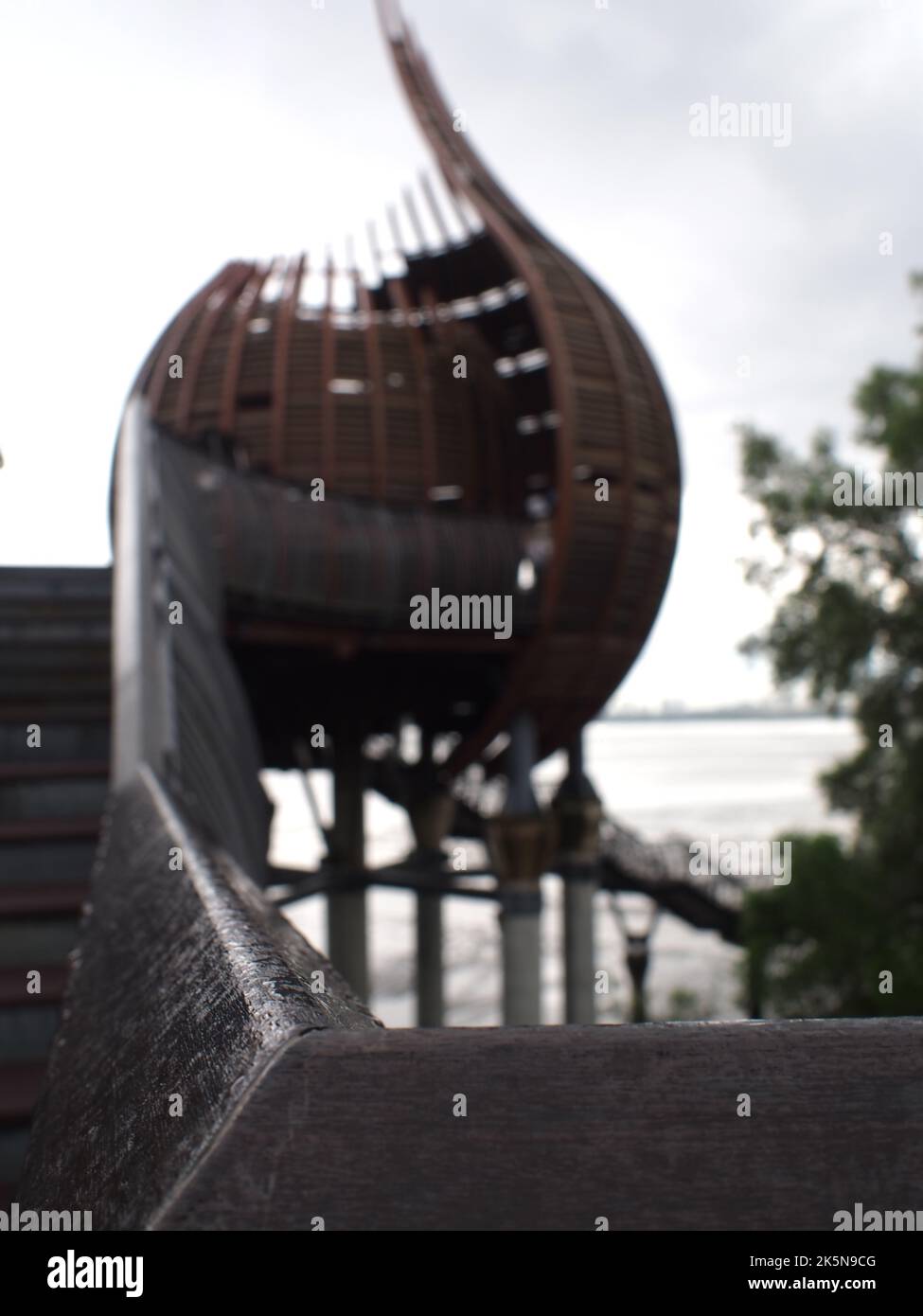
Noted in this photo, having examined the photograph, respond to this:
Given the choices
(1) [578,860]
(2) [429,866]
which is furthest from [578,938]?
(2) [429,866]

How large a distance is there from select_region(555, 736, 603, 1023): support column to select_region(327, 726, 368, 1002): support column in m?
2.92

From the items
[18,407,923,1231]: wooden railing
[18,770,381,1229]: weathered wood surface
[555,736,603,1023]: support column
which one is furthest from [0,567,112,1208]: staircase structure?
[555,736,603,1023]: support column

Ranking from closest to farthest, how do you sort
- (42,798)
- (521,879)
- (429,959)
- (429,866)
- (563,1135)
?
(563,1135), (42,798), (521,879), (429,866), (429,959)

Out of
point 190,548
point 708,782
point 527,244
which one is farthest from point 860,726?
point 708,782

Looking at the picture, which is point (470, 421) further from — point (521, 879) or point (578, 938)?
point (578, 938)

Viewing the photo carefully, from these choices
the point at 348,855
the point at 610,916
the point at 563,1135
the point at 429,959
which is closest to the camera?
the point at 563,1135

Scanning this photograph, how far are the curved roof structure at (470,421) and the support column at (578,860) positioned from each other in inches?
65.2

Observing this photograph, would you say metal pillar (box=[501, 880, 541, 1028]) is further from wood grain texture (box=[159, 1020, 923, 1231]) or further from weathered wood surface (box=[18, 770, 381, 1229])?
wood grain texture (box=[159, 1020, 923, 1231])

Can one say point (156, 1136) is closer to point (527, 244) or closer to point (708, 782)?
point (527, 244)

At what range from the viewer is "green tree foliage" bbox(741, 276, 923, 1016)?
15.6 meters

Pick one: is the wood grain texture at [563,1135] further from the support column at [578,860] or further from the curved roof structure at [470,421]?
the support column at [578,860]

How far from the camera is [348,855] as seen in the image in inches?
654

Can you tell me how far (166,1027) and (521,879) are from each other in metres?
13.7

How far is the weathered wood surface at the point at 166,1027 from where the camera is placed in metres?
0.79
